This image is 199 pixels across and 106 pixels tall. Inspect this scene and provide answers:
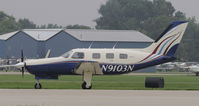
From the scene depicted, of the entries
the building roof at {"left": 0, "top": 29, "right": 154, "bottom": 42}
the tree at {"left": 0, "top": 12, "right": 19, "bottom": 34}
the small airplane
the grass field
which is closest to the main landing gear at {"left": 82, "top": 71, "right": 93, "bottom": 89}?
the small airplane

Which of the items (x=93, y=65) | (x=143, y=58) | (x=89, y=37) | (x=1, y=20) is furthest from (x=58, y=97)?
(x=1, y=20)

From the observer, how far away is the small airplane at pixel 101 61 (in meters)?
35.4

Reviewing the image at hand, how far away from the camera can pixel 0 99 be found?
1005 inches

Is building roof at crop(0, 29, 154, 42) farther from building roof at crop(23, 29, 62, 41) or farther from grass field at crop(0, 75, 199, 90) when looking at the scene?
grass field at crop(0, 75, 199, 90)

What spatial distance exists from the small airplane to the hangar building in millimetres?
53991

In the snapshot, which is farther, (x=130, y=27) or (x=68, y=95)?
(x=130, y=27)

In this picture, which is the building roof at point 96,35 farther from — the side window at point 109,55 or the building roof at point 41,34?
the side window at point 109,55

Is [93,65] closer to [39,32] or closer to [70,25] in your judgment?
[39,32]

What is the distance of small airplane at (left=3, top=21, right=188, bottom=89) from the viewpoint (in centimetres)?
3541

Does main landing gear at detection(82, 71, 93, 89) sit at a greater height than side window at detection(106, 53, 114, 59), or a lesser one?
lesser

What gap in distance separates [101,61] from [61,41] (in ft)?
193

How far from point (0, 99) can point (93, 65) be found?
A: 1068cm

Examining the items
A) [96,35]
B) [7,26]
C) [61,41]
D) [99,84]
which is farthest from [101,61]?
[7,26]

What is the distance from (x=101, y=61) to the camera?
36156 millimetres
